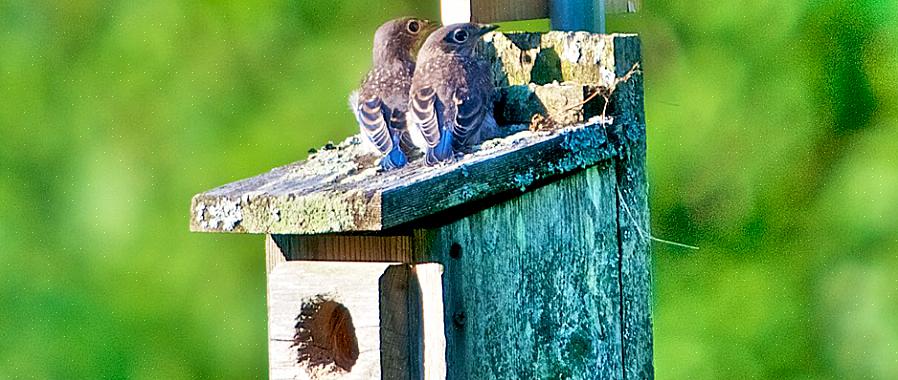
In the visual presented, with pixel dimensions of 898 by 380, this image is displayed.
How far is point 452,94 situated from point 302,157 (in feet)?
7.88

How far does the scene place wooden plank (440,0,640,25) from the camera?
3312mm

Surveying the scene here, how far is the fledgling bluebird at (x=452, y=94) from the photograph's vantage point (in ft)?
9.64

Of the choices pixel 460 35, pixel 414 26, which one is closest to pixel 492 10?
pixel 460 35

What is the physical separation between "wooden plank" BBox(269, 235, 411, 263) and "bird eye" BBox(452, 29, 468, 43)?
0.59 meters

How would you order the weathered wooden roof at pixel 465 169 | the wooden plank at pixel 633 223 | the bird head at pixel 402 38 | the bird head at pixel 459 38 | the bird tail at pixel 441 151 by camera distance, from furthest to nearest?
the bird head at pixel 402 38, the bird head at pixel 459 38, the wooden plank at pixel 633 223, the bird tail at pixel 441 151, the weathered wooden roof at pixel 465 169

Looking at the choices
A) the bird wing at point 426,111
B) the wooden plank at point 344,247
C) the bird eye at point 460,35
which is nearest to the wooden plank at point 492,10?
the bird eye at point 460,35

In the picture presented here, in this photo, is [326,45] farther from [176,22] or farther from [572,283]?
[572,283]

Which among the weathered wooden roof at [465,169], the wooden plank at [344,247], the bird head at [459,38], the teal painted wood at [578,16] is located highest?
the teal painted wood at [578,16]

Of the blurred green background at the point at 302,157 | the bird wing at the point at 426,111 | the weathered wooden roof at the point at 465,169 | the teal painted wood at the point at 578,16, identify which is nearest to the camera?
the weathered wooden roof at the point at 465,169

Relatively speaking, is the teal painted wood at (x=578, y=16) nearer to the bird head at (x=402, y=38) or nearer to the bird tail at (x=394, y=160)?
the bird head at (x=402, y=38)

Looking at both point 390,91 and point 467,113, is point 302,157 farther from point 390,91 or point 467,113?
point 467,113

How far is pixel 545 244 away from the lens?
2.89 metres

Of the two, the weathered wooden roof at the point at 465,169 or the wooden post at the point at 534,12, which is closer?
the weathered wooden roof at the point at 465,169

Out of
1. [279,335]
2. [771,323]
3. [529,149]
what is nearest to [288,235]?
[279,335]
